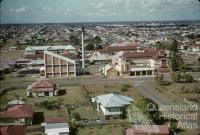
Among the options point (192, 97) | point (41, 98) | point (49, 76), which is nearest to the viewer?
point (192, 97)

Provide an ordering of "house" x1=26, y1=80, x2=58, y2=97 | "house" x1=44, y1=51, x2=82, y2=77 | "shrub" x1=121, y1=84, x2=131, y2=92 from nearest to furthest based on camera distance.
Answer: "house" x1=26, y1=80, x2=58, y2=97, "shrub" x1=121, y1=84, x2=131, y2=92, "house" x1=44, y1=51, x2=82, y2=77

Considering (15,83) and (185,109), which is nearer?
(185,109)

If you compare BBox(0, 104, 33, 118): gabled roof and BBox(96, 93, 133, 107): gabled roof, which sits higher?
BBox(96, 93, 133, 107): gabled roof

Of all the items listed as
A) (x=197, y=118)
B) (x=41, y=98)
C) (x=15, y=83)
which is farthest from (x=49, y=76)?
(x=197, y=118)

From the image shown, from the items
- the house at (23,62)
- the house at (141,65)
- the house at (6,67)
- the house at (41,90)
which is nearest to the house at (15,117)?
the house at (41,90)

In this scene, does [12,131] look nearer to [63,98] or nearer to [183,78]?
[63,98]

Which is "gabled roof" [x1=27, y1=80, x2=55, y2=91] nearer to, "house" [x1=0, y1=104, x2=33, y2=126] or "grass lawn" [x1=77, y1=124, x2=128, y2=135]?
"house" [x1=0, y1=104, x2=33, y2=126]

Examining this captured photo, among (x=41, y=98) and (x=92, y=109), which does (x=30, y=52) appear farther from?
(x=92, y=109)

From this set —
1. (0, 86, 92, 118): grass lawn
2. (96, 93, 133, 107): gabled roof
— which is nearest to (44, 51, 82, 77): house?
(0, 86, 92, 118): grass lawn
